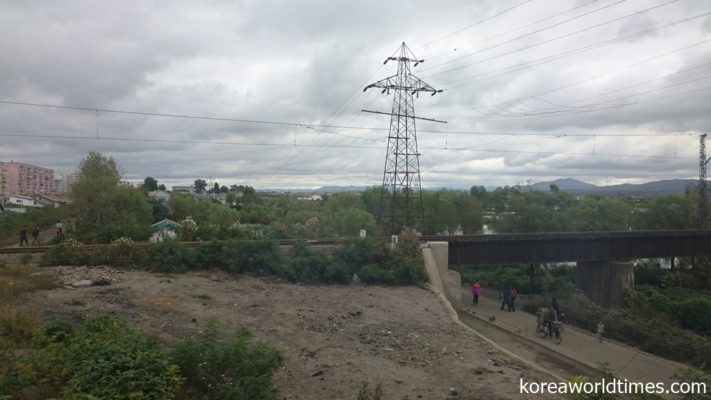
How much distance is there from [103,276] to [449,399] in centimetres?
1370

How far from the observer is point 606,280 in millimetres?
31797

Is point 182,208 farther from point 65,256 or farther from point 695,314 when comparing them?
point 695,314

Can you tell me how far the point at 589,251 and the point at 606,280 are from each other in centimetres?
263

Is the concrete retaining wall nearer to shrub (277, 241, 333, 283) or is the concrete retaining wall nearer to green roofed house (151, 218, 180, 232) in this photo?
shrub (277, 241, 333, 283)

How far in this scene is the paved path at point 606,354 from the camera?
49.6 ft

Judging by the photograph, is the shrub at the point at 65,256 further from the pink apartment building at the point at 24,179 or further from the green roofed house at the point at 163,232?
the pink apartment building at the point at 24,179

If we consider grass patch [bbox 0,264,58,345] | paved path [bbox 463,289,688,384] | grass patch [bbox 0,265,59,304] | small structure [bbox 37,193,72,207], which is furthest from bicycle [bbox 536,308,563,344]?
small structure [bbox 37,193,72,207]

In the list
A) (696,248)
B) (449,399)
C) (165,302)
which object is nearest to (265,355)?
(449,399)

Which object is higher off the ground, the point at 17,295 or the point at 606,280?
the point at 17,295

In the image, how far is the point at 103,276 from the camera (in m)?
16.8

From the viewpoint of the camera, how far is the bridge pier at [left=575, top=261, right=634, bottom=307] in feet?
102

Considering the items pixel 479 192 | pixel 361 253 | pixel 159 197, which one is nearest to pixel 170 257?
pixel 361 253

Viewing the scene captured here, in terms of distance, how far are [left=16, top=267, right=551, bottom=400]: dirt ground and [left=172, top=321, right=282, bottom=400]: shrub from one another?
5.29 ft

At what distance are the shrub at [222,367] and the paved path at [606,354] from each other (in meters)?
11.2
